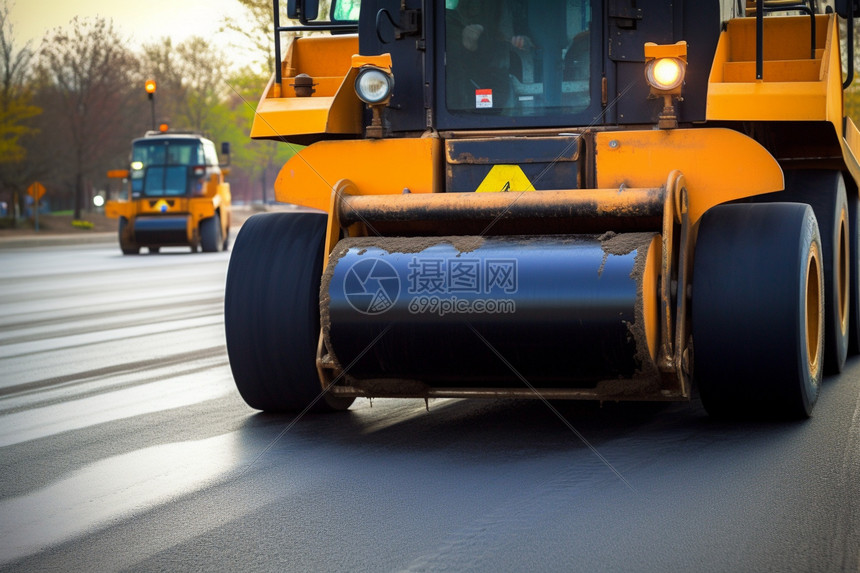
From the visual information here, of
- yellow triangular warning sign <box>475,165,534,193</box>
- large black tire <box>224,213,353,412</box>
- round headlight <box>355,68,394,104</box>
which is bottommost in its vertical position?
large black tire <box>224,213,353,412</box>

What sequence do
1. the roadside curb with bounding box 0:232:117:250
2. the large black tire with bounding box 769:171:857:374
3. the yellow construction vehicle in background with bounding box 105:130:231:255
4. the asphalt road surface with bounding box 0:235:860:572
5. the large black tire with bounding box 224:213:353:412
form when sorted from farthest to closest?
1. the roadside curb with bounding box 0:232:117:250
2. the yellow construction vehicle in background with bounding box 105:130:231:255
3. the large black tire with bounding box 769:171:857:374
4. the large black tire with bounding box 224:213:353:412
5. the asphalt road surface with bounding box 0:235:860:572

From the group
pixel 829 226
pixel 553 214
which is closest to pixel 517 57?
pixel 553 214

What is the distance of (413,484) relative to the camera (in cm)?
523

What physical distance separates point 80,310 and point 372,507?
10.0m

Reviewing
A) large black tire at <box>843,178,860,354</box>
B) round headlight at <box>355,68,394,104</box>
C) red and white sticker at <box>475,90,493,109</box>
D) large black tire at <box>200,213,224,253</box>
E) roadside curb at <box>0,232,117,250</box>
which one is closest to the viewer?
round headlight at <box>355,68,394,104</box>

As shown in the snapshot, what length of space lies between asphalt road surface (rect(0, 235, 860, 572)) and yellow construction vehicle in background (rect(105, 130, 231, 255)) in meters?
20.9

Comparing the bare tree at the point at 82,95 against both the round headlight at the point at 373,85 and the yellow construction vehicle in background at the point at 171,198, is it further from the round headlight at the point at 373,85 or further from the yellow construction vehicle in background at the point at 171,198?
the round headlight at the point at 373,85

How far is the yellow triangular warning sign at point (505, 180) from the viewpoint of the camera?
22.1ft

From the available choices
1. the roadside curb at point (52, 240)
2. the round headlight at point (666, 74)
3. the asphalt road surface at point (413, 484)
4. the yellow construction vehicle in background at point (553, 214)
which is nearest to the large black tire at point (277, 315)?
the yellow construction vehicle in background at point (553, 214)

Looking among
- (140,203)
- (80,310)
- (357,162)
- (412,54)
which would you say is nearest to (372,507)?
(357,162)

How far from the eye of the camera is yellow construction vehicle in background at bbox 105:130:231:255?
29.0m

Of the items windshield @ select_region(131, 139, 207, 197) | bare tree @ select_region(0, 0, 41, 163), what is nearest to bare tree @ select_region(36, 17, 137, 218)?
bare tree @ select_region(0, 0, 41, 163)

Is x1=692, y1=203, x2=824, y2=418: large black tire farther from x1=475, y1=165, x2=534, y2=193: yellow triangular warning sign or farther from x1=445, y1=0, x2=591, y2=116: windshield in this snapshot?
x1=445, y1=0, x2=591, y2=116: windshield

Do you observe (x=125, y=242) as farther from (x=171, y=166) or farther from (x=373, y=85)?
(x=373, y=85)
